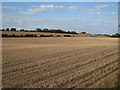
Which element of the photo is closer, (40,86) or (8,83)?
(40,86)

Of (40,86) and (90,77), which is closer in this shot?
(40,86)

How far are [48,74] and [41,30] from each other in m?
77.2

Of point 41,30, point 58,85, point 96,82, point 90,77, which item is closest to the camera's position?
point 58,85

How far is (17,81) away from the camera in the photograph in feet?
28.8

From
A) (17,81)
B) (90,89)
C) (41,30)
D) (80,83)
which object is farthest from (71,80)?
(41,30)

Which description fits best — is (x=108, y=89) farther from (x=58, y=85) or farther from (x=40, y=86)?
(x=40, y=86)

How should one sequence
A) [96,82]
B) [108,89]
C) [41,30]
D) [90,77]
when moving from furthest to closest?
[41,30]
[90,77]
[96,82]
[108,89]

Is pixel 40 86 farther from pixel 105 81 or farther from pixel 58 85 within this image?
pixel 105 81

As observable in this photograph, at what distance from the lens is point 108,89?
7512 mm

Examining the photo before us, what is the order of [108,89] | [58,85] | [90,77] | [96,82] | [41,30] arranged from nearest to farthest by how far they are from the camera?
[108,89], [58,85], [96,82], [90,77], [41,30]

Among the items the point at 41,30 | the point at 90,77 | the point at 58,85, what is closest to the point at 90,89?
the point at 58,85

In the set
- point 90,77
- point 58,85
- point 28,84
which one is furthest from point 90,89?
point 28,84

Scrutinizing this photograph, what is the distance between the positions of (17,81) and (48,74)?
5.98 ft

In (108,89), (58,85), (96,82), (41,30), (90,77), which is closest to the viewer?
(108,89)
